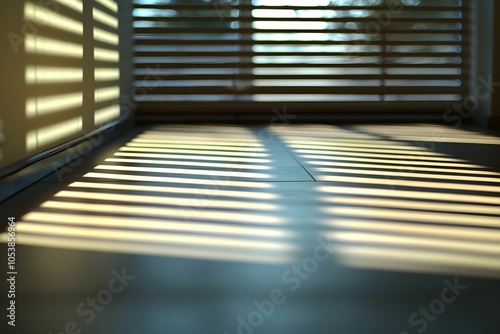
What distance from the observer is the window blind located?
5230 millimetres

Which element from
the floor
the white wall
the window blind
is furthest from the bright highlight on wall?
the window blind

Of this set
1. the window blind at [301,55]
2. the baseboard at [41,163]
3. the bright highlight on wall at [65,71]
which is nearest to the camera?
the baseboard at [41,163]

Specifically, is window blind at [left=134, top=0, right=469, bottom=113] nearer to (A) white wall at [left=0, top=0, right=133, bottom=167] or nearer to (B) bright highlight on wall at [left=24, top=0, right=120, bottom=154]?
(A) white wall at [left=0, top=0, right=133, bottom=167]

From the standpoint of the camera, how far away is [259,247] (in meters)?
1.47

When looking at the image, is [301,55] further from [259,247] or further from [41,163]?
[259,247]

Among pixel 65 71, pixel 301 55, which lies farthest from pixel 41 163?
pixel 301 55

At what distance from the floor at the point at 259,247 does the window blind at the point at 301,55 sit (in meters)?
2.41

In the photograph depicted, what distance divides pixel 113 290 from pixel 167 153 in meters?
2.07

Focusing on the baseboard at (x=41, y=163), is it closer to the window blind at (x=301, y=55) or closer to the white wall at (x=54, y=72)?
the white wall at (x=54, y=72)

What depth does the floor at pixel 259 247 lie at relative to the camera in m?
1.06

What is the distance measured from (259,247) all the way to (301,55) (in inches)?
159

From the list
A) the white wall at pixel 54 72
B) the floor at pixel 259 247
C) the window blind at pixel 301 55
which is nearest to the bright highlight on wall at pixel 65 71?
the white wall at pixel 54 72

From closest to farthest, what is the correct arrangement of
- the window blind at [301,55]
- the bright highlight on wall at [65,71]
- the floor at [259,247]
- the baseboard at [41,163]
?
1. the floor at [259,247]
2. the baseboard at [41,163]
3. the bright highlight on wall at [65,71]
4. the window blind at [301,55]

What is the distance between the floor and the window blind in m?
2.41
